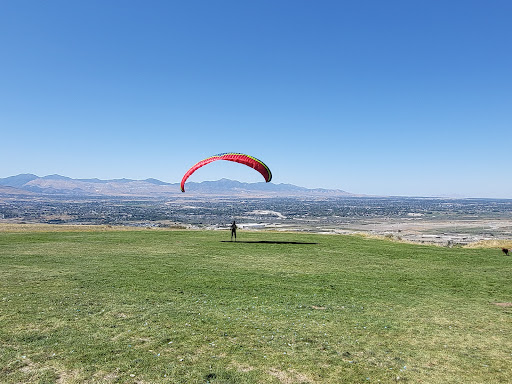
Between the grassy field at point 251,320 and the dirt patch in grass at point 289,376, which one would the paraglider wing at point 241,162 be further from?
the dirt patch in grass at point 289,376

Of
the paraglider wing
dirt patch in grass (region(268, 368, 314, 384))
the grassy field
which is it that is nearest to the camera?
dirt patch in grass (region(268, 368, 314, 384))

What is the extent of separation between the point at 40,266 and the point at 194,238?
588 inches

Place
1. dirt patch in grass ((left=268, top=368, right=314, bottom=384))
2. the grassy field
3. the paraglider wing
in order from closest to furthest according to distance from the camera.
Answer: dirt patch in grass ((left=268, top=368, right=314, bottom=384)), the grassy field, the paraglider wing

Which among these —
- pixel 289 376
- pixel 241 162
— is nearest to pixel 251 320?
pixel 289 376

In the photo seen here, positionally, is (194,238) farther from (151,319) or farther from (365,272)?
(151,319)

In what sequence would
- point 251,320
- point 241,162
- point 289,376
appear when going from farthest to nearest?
1. point 241,162
2. point 251,320
3. point 289,376

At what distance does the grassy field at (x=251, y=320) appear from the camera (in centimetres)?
767

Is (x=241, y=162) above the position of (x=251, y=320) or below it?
above

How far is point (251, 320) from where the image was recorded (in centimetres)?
1085

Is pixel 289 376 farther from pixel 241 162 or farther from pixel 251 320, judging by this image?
pixel 241 162

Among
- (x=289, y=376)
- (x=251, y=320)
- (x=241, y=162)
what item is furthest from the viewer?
(x=241, y=162)

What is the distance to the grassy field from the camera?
7.67 metres

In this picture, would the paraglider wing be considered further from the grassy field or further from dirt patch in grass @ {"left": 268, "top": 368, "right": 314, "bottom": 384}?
dirt patch in grass @ {"left": 268, "top": 368, "right": 314, "bottom": 384}

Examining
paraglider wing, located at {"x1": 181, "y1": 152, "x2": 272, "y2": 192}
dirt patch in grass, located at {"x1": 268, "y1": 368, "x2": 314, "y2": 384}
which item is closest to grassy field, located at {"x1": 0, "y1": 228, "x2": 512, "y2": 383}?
dirt patch in grass, located at {"x1": 268, "y1": 368, "x2": 314, "y2": 384}
